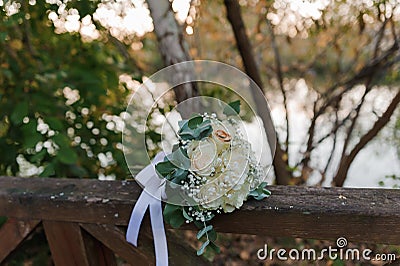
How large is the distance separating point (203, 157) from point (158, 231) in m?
0.20

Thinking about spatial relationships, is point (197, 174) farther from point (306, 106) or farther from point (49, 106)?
point (306, 106)

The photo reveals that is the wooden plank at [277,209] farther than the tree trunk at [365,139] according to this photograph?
No

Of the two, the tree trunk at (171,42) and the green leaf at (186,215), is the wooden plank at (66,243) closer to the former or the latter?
the green leaf at (186,215)

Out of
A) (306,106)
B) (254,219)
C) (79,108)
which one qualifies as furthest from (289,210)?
(306,106)

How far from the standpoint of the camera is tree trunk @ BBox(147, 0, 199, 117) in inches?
49.1

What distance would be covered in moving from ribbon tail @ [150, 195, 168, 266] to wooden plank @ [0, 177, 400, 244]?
6 cm

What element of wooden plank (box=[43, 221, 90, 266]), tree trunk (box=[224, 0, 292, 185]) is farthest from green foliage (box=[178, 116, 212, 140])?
tree trunk (box=[224, 0, 292, 185])

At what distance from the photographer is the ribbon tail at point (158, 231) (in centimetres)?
87

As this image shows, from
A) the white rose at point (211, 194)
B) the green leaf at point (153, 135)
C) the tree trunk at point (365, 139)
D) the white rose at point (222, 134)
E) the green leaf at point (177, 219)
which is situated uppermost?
the tree trunk at point (365, 139)

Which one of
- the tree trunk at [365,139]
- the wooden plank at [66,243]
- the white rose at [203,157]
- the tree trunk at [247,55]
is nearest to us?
the white rose at [203,157]

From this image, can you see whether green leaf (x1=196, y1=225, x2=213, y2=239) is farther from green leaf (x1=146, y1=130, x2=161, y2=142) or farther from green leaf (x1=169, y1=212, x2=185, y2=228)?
green leaf (x1=146, y1=130, x2=161, y2=142)

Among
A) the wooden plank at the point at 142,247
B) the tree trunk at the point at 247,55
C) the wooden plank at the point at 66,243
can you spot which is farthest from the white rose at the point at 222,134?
the tree trunk at the point at 247,55

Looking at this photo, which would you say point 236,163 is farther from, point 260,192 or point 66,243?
point 66,243

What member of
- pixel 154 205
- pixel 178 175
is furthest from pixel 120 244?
pixel 178 175
